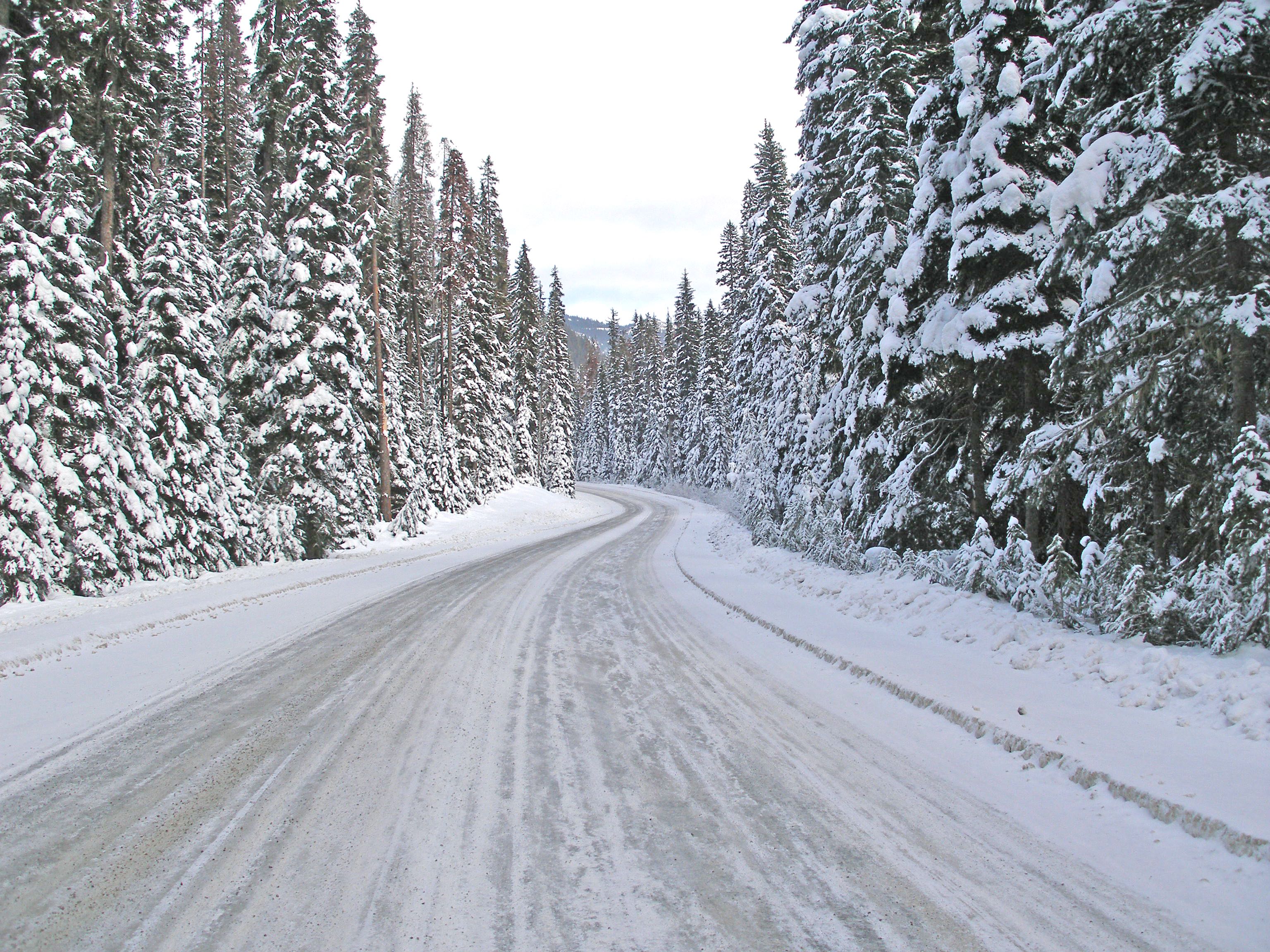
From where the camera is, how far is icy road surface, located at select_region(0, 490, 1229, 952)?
3016 millimetres

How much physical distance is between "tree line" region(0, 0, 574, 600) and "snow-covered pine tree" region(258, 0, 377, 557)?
0.24 ft

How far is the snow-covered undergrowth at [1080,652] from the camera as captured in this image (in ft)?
17.0

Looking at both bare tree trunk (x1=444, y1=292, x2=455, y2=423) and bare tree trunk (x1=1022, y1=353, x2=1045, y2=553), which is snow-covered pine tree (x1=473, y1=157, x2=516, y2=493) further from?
bare tree trunk (x1=1022, y1=353, x2=1045, y2=553)

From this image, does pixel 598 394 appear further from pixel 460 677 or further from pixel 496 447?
pixel 460 677

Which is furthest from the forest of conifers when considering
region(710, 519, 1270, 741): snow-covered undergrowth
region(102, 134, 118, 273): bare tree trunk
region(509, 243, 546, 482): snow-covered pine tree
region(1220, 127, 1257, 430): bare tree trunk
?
region(509, 243, 546, 482): snow-covered pine tree

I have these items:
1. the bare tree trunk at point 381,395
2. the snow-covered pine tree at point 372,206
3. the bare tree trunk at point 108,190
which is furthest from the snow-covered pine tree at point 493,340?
the bare tree trunk at point 108,190

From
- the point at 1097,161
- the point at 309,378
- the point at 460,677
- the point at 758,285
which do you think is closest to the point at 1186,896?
the point at 460,677

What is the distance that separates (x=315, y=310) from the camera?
20.5m

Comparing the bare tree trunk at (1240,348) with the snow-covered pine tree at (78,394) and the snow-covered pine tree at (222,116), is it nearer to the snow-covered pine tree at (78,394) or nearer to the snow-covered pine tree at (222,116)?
the snow-covered pine tree at (78,394)

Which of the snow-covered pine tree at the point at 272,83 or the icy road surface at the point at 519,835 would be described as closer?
the icy road surface at the point at 519,835

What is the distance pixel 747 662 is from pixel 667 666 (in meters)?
1.02

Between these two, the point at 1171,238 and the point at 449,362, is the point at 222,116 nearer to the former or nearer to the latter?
the point at 449,362

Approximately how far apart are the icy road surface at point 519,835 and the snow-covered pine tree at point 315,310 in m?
14.7

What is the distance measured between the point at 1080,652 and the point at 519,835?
6.16m
